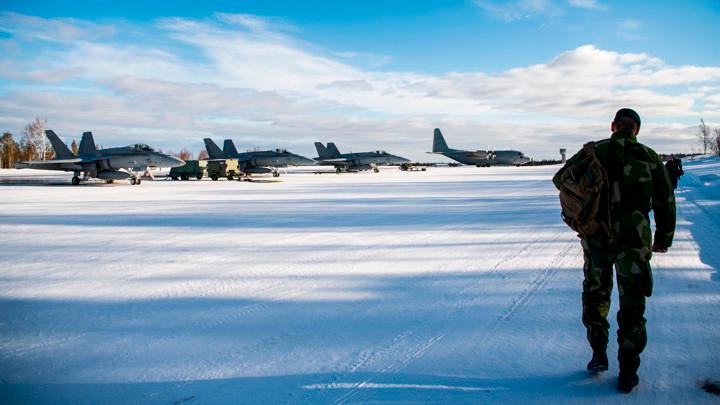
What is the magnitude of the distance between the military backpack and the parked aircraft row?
2752 centimetres

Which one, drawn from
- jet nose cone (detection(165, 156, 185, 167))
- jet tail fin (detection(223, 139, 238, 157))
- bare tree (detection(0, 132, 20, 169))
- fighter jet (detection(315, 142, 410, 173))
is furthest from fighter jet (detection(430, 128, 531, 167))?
bare tree (detection(0, 132, 20, 169))

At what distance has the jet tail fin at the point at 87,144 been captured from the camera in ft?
104

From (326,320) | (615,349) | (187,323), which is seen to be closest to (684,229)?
(615,349)

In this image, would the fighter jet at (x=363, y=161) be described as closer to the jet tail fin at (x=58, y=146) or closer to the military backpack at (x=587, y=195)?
the jet tail fin at (x=58, y=146)

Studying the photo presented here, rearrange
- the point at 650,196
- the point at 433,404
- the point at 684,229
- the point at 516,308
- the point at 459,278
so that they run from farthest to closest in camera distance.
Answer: the point at 684,229, the point at 459,278, the point at 516,308, the point at 650,196, the point at 433,404

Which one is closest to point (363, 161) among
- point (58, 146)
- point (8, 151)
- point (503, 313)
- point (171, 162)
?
point (171, 162)

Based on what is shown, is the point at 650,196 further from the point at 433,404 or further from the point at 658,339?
→ the point at 433,404

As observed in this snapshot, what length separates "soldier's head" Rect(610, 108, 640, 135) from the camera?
10.6ft

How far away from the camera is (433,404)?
2.86 meters

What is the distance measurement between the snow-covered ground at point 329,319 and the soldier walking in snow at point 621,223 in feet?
1.19

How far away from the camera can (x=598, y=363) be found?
3.22 meters

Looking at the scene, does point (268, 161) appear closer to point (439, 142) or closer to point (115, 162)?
point (115, 162)

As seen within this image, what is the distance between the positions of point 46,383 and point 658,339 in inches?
179

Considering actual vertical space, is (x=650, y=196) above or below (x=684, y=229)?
above
